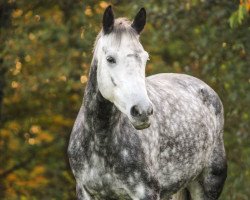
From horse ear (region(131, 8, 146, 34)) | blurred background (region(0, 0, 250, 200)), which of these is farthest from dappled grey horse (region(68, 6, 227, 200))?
blurred background (region(0, 0, 250, 200))

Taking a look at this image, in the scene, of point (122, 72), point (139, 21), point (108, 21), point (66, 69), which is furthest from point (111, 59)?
point (66, 69)

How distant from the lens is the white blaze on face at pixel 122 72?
5.70m

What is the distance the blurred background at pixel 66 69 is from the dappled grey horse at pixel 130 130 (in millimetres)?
3625

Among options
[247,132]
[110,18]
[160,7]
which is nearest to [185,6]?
[160,7]

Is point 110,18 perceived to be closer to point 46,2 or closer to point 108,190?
point 108,190

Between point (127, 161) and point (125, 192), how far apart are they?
25 centimetres

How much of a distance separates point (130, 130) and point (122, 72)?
68 centimetres

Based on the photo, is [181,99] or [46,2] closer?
[181,99]

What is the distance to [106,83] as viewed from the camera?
596cm

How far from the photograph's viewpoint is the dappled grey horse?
583 centimetres

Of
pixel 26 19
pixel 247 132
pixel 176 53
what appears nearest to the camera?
pixel 247 132

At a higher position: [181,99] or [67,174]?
[181,99]

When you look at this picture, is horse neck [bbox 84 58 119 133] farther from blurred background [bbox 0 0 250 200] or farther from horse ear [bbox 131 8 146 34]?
blurred background [bbox 0 0 250 200]

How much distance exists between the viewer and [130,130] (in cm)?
632
